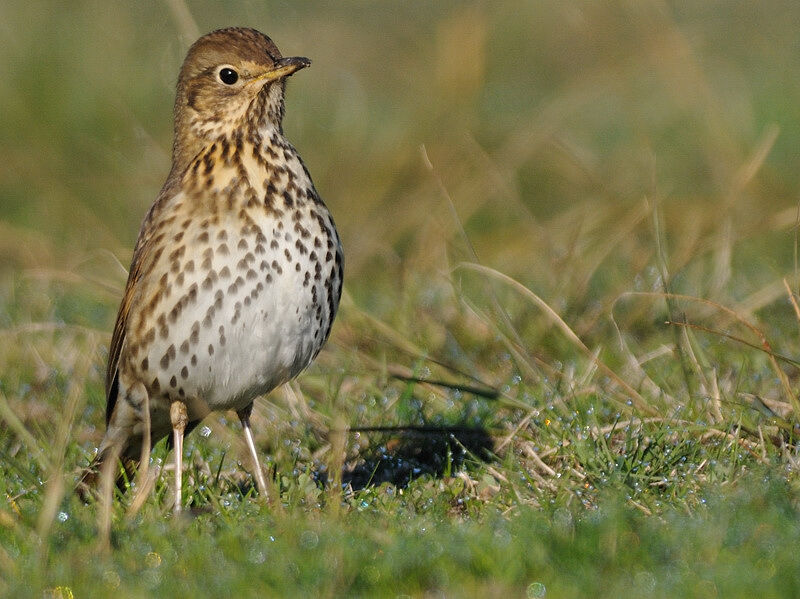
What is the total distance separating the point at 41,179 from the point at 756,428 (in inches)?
279

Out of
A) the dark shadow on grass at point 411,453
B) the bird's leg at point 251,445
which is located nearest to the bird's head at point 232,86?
the bird's leg at point 251,445

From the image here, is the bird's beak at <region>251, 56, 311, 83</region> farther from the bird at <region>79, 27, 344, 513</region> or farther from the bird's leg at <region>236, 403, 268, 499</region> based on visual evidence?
the bird's leg at <region>236, 403, 268, 499</region>

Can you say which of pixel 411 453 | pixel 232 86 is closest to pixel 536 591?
pixel 411 453

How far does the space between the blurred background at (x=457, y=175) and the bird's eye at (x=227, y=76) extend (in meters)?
0.77

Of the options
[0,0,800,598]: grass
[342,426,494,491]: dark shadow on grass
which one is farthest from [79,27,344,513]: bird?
[342,426,494,491]: dark shadow on grass

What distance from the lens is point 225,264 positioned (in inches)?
180

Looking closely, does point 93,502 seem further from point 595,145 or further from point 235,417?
point 595,145

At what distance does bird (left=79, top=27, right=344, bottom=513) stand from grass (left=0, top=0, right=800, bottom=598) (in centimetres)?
28

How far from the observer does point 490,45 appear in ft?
43.1

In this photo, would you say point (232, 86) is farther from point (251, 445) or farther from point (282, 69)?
point (251, 445)

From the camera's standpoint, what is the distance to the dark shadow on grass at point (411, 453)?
5074mm

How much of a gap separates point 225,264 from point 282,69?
0.77m

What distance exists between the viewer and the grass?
3678 millimetres

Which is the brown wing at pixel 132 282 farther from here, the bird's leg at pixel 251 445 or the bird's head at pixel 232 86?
the bird's leg at pixel 251 445
